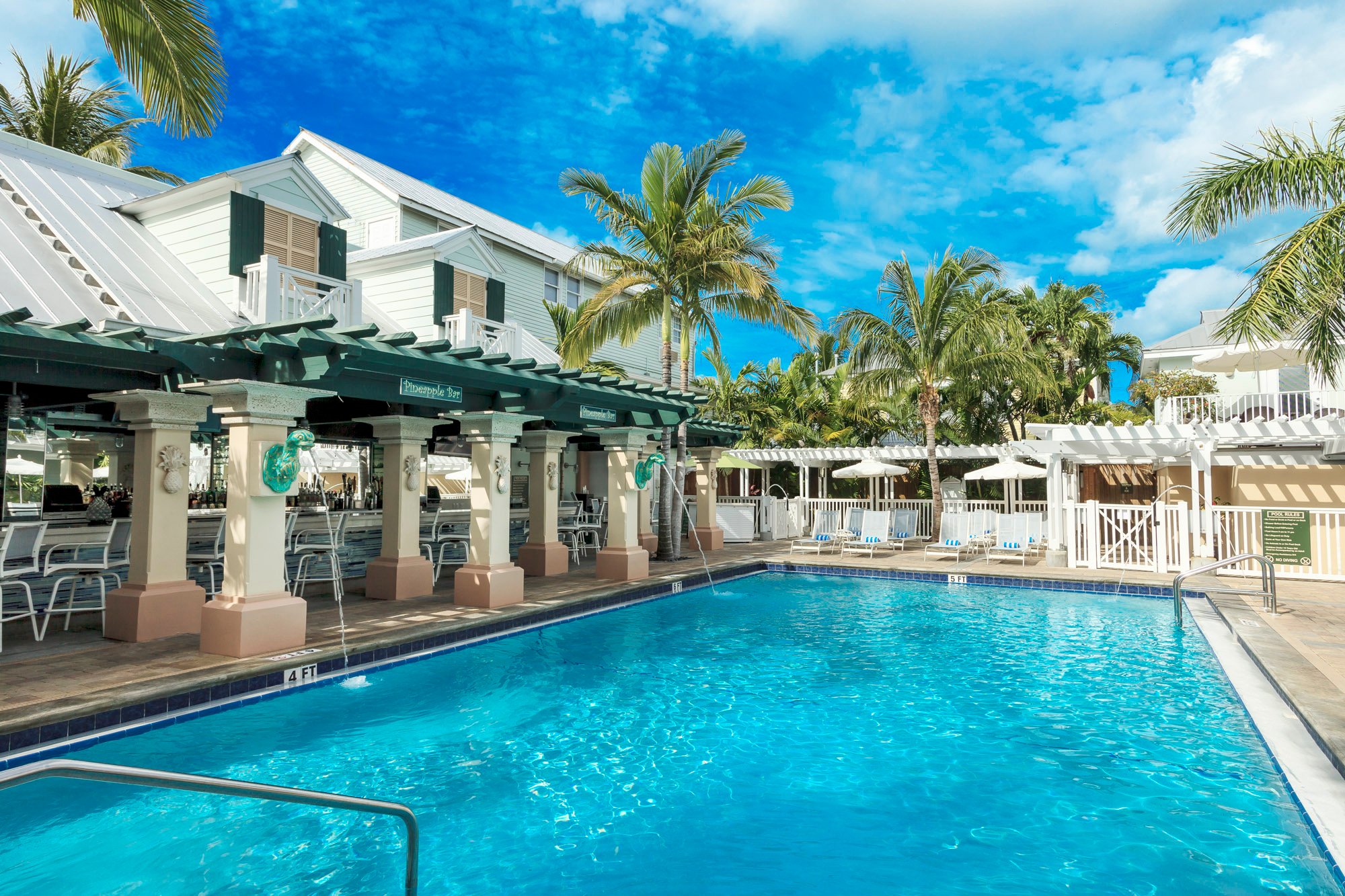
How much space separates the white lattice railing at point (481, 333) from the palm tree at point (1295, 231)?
1007 cm

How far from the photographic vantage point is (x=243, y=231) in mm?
9898

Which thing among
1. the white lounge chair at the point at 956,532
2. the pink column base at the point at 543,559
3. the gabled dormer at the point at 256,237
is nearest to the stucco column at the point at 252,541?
the gabled dormer at the point at 256,237

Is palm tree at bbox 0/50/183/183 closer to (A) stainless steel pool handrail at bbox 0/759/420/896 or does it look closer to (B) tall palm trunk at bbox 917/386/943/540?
(A) stainless steel pool handrail at bbox 0/759/420/896

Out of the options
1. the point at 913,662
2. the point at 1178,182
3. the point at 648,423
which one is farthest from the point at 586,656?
the point at 1178,182

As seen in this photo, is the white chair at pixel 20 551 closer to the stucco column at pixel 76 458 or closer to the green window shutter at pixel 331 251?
the stucco column at pixel 76 458

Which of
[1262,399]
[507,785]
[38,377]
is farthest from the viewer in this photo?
[1262,399]

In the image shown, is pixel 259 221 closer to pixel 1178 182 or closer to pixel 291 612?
pixel 291 612

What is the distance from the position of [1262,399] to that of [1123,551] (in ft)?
34.8

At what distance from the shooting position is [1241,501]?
17.6m

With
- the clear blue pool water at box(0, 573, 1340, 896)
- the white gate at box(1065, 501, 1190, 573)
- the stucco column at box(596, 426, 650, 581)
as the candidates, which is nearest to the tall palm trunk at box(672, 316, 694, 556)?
the stucco column at box(596, 426, 650, 581)

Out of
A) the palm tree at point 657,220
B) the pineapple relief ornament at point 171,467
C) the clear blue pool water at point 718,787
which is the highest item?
the palm tree at point 657,220

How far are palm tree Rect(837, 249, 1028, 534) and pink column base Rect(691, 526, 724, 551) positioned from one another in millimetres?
5605

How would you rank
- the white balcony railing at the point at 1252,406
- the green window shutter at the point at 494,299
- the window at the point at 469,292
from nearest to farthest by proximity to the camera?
1. the window at the point at 469,292
2. the green window shutter at the point at 494,299
3. the white balcony railing at the point at 1252,406

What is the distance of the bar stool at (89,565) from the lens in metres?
7.98
